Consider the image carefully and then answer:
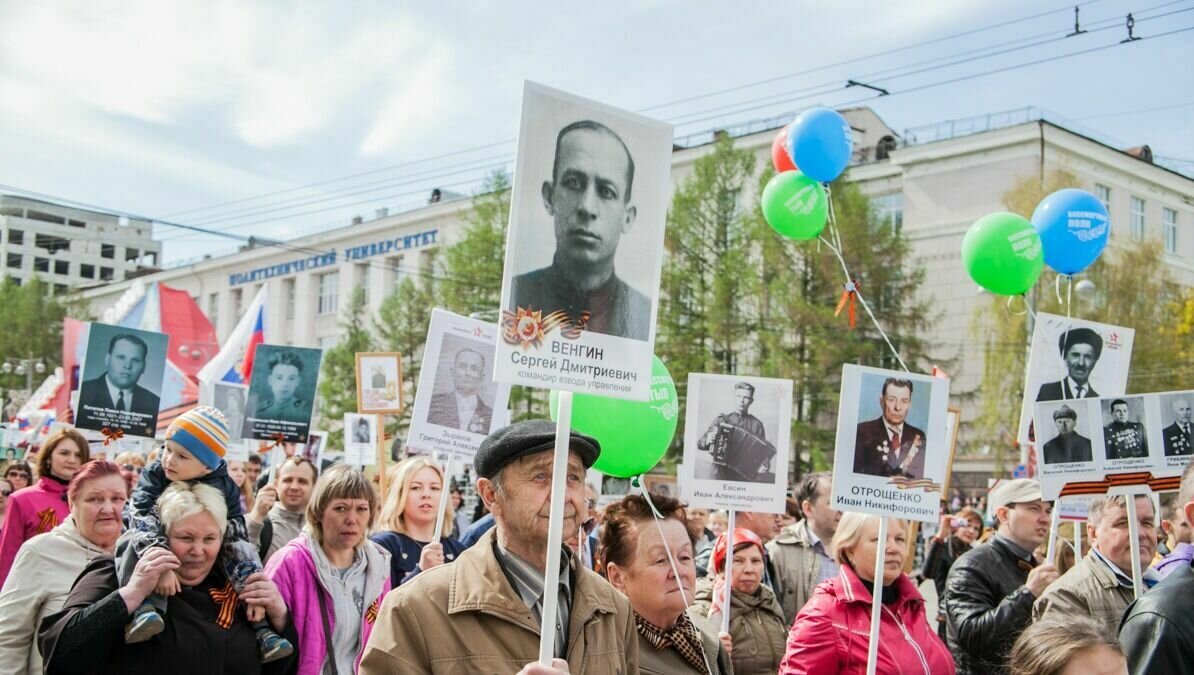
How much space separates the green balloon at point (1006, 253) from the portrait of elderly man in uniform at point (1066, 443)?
3.08m

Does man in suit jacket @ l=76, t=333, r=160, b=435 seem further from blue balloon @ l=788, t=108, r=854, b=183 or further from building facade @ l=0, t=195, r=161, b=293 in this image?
building facade @ l=0, t=195, r=161, b=293

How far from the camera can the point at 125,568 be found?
4.83 metres

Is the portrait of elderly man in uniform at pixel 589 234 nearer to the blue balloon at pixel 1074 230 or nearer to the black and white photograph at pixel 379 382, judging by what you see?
the black and white photograph at pixel 379 382

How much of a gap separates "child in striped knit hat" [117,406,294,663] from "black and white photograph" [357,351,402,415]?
11.4 ft

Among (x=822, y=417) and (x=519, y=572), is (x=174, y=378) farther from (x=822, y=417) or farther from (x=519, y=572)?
(x=822, y=417)

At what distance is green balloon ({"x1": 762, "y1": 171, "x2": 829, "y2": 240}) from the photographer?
1058 cm

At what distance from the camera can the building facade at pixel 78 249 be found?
103 metres

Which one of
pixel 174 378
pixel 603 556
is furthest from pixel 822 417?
pixel 603 556

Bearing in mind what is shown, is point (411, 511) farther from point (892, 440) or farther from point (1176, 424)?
point (1176, 424)

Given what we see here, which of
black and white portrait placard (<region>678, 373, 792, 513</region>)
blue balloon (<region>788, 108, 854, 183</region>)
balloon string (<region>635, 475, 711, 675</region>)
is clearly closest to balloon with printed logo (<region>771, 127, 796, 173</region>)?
blue balloon (<region>788, 108, 854, 183</region>)

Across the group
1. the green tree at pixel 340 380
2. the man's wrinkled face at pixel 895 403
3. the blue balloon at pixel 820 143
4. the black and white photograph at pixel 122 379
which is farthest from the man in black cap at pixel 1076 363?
the green tree at pixel 340 380

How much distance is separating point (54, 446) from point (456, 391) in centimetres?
274

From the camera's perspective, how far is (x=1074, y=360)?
776 centimetres

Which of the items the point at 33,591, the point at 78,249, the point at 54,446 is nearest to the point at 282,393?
the point at 54,446
